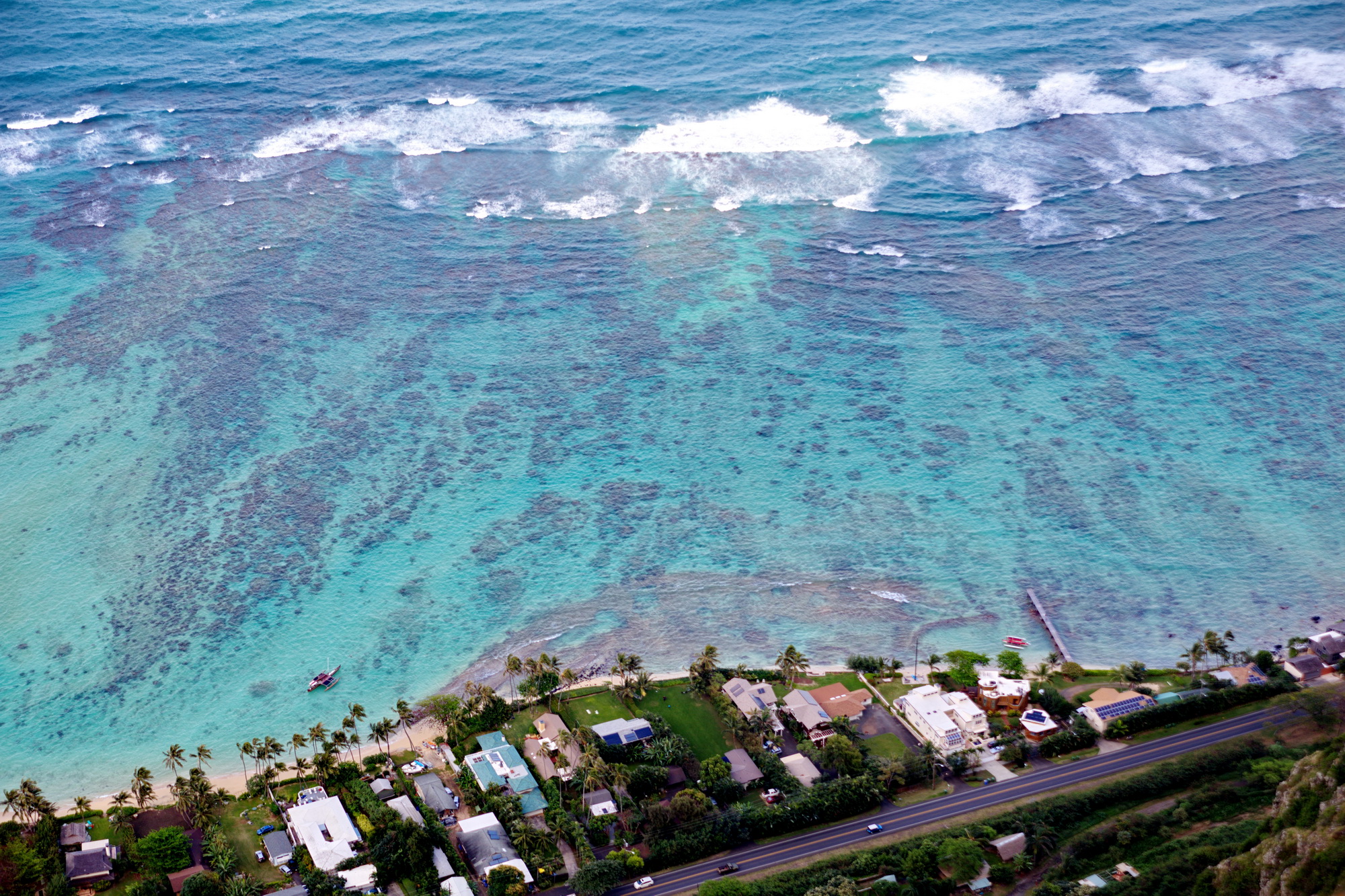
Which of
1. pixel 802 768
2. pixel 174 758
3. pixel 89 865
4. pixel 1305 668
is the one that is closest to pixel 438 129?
pixel 174 758

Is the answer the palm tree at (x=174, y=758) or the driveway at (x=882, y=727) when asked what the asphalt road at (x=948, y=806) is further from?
the palm tree at (x=174, y=758)

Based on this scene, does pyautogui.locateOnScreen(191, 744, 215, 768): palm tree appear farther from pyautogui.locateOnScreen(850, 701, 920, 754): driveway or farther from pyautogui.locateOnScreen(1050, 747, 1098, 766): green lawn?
pyautogui.locateOnScreen(1050, 747, 1098, 766): green lawn

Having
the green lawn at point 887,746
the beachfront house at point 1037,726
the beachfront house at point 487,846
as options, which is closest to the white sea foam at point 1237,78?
the beachfront house at point 1037,726

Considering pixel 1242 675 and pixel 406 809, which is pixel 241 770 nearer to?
pixel 406 809

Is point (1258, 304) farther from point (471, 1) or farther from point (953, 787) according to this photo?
point (471, 1)

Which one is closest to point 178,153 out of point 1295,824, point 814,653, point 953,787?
point 814,653

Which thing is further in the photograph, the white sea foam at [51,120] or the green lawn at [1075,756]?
the white sea foam at [51,120]
